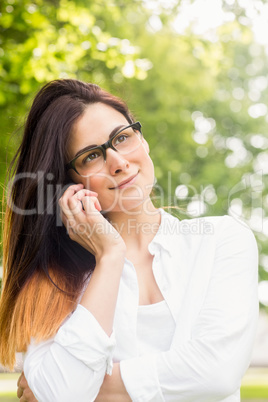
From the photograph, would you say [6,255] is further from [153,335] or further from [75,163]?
[153,335]

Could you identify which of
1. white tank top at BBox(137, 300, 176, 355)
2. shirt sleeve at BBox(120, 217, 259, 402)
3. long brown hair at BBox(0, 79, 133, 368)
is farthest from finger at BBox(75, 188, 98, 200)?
shirt sleeve at BBox(120, 217, 259, 402)

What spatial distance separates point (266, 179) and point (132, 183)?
35.6 feet

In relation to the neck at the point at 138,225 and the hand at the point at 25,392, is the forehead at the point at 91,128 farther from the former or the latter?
the hand at the point at 25,392

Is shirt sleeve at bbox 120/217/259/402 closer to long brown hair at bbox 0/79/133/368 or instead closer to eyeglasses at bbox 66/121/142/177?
long brown hair at bbox 0/79/133/368

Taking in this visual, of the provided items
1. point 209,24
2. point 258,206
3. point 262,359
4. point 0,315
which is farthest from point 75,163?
point 262,359

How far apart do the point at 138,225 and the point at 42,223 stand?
555 mm

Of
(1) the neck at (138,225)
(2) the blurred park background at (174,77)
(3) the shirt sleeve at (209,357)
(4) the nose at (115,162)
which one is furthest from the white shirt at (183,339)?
(2) the blurred park background at (174,77)

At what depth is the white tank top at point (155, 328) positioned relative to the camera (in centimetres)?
258

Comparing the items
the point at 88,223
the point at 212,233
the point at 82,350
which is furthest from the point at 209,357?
the point at 88,223

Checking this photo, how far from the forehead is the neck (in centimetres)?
43

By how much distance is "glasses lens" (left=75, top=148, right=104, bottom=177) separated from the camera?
9.55ft

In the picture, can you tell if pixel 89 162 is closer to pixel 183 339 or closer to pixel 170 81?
pixel 183 339

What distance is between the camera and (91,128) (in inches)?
116

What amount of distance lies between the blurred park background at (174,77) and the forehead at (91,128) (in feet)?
2.77
